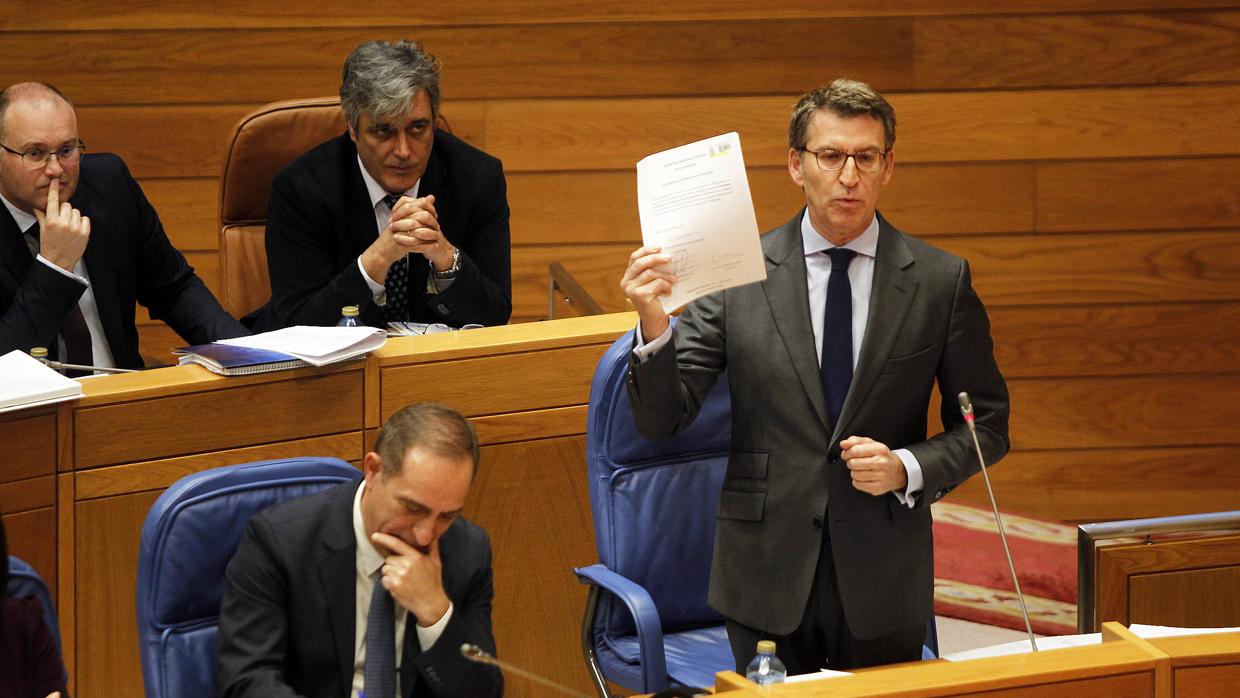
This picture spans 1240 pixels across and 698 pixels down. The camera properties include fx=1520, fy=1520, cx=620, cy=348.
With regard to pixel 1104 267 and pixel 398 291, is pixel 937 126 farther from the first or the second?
pixel 398 291

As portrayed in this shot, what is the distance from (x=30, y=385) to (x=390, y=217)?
2.96ft

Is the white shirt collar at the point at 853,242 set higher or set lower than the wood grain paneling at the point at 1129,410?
higher

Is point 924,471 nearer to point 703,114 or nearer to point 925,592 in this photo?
point 925,592

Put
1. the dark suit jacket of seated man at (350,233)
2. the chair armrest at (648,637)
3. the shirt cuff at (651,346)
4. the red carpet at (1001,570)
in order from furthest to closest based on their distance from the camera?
the red carpet at (1001,570) < the dark suit jacket of seated man at (350,233) < the chair armrest at (648,637) < the shirt cuff at (651,346)

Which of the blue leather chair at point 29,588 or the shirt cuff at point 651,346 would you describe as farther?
the shirt cuff at point 651,346

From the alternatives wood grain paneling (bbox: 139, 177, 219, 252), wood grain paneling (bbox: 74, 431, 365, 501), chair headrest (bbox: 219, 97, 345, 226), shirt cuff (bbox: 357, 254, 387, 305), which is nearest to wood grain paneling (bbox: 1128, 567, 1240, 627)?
wood grain paneling (bbox: 74, 431, 365, 501)

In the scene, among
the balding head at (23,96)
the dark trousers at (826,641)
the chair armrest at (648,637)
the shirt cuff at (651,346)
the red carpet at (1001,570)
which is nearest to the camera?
the shirt cuff at (651,346)

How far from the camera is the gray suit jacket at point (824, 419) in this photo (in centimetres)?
205

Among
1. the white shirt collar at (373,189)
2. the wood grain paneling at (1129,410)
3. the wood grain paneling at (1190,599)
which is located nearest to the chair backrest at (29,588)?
the white shirt collar at (373,189)

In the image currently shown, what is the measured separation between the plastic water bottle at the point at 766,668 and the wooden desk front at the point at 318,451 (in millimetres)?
878

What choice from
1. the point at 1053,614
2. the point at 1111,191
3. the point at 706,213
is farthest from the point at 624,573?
the point at 1111,191

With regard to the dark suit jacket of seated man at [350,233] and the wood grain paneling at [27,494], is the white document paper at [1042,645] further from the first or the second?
the wood grain paneling at [27,494]

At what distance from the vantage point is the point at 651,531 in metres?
2.44

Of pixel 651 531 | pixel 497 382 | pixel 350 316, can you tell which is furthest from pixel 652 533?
pixel 350 316
